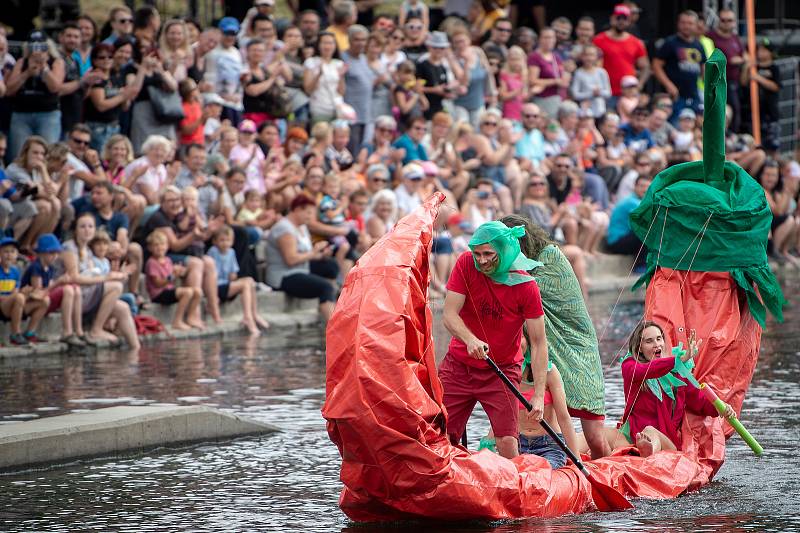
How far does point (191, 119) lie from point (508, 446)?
32.4 ft

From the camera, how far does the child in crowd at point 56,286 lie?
15.1 m

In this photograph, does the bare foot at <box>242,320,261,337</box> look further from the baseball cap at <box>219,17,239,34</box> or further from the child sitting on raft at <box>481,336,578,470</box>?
the child sitting on raft at <box>481,336,578,470</box>

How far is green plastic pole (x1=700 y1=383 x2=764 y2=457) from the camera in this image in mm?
9516

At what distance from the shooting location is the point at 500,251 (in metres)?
8.62

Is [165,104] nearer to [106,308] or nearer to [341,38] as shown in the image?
[106,308]

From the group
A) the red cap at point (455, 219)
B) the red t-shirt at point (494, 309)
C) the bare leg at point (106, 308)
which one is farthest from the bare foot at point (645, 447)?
the red cap at point (455, 219)

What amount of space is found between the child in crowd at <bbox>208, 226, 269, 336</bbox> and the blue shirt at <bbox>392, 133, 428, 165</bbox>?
357 centimetres

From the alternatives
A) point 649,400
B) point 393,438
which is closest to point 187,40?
point 649,400

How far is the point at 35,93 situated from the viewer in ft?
54.5

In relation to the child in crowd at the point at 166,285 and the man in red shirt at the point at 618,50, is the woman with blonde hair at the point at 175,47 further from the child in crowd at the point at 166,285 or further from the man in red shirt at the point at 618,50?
the man in red shirt at the point at 618,50

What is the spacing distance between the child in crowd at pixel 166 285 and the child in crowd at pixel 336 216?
2.10 m

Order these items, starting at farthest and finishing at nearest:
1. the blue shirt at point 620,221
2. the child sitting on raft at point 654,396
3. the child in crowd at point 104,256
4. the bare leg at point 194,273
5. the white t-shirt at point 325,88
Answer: the blue shirt at point 620,221
the white t-shirt at point 325,88
the bare leg at point 194,273
the child in crowd at point 104,256
the child sitting on raft at point 654,396

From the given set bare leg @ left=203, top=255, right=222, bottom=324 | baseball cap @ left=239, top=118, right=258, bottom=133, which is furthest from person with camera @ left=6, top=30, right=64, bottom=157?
baseball cap @ left=239, top=118, right=258, bottom=133

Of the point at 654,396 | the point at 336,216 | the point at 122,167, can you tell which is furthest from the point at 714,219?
the point at 336,216
